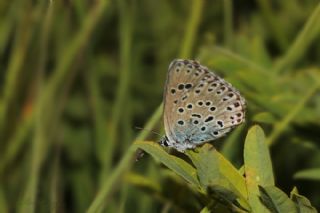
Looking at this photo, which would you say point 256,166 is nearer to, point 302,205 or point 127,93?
point 302,205

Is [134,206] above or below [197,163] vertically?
below

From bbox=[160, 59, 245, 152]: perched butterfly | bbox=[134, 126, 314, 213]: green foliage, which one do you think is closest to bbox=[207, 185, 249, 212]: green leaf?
bbox=[134, 126, 314, 213]: green foliage

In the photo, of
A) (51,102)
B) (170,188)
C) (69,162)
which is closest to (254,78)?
(170,188)

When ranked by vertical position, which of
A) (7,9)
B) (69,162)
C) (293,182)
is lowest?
(69,162)

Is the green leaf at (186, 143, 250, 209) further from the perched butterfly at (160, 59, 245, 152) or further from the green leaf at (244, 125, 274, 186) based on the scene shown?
the perched butterfly at (160, 59, 245, 152)

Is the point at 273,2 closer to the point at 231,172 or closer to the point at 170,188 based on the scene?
the point at 170,188

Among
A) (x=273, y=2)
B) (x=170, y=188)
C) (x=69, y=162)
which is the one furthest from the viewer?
(x=273, y=2)
